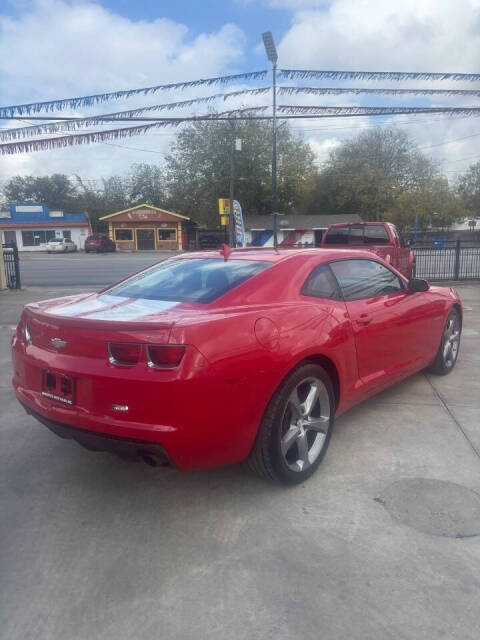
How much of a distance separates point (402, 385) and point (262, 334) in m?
2.75

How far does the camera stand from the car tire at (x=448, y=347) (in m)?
5.31

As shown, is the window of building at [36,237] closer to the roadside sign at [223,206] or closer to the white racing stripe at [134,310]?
the roadside sign at [223,206]

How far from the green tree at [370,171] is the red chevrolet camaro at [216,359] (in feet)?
184

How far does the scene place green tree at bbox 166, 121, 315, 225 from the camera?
5050 centimetres

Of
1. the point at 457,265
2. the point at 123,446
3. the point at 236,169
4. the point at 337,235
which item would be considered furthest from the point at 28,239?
the point at 123,446

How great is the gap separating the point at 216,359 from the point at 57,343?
0.98 meters

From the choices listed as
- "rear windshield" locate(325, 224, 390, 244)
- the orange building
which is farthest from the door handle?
the orange building

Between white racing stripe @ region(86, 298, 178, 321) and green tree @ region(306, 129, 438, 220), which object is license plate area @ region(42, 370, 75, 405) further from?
green tree @ region(306, 129, 438, 220)

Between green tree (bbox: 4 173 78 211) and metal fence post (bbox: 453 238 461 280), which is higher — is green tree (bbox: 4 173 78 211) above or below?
above

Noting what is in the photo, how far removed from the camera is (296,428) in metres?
3.23

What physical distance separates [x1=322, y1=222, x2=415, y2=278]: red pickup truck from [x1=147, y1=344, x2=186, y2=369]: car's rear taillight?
978 cm

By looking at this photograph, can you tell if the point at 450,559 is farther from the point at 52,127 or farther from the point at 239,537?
the point at 52,127

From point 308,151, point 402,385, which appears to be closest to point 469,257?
point 402,385

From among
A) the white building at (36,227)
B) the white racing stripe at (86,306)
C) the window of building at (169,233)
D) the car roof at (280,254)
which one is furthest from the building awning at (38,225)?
the white racing stripe at (86,306)
